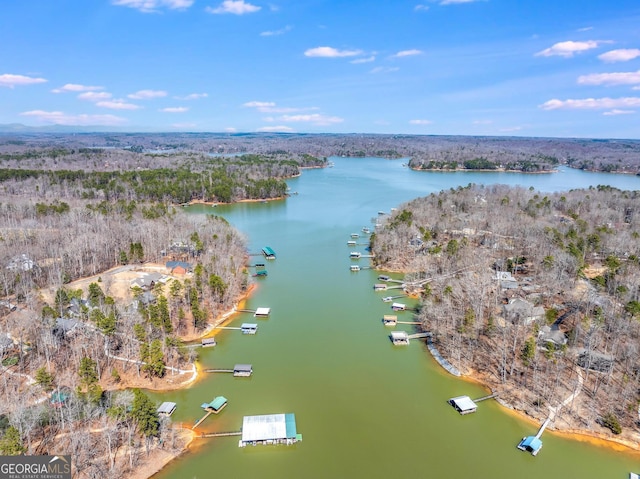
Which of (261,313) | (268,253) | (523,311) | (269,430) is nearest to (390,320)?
(523,311)

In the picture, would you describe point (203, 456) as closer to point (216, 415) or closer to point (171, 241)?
point (216, 415)

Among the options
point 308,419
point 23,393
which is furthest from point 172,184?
point 308,419

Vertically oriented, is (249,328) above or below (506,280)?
below

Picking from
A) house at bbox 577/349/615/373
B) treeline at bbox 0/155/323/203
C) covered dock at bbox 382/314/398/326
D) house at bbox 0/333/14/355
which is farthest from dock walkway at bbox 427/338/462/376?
treeline at bbox 0/155/323/203

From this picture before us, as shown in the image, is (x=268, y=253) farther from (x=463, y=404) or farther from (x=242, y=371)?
(x=463, y=404)
